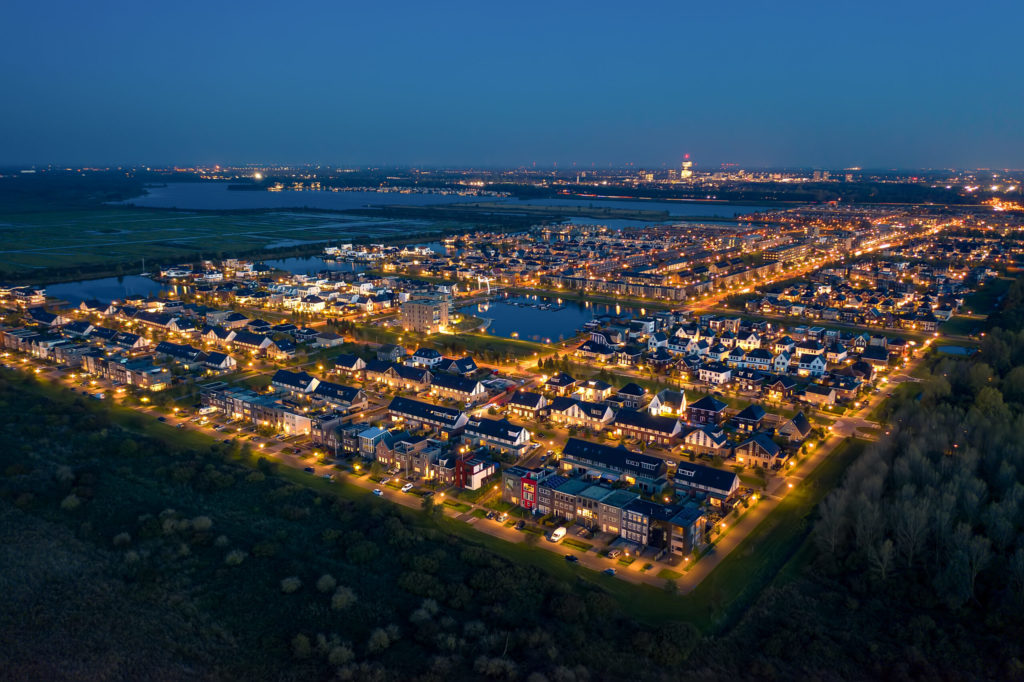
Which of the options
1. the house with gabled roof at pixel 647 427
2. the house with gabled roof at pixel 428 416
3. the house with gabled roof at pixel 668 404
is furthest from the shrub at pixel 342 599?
the house with gabled roof at pixel 668 404

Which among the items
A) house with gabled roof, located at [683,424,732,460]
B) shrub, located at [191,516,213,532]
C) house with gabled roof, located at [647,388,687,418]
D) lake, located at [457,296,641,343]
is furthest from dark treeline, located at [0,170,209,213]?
house with gabled roof, located at [683,424,732,460]

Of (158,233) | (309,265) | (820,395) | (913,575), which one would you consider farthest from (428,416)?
(158,233)

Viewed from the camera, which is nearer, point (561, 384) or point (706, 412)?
point (706, 412)

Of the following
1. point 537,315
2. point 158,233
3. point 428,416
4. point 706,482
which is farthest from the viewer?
point 158,233

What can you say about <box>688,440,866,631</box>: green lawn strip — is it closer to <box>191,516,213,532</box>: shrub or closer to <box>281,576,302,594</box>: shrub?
<box>281,576,302,594</box>: shrub

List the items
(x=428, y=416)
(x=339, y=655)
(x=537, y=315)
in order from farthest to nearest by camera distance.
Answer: (x=537, y=315), (x=428, y=416), (x=339, y=655)

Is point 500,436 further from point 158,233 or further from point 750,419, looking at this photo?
point 158,233

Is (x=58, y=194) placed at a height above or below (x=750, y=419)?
above
